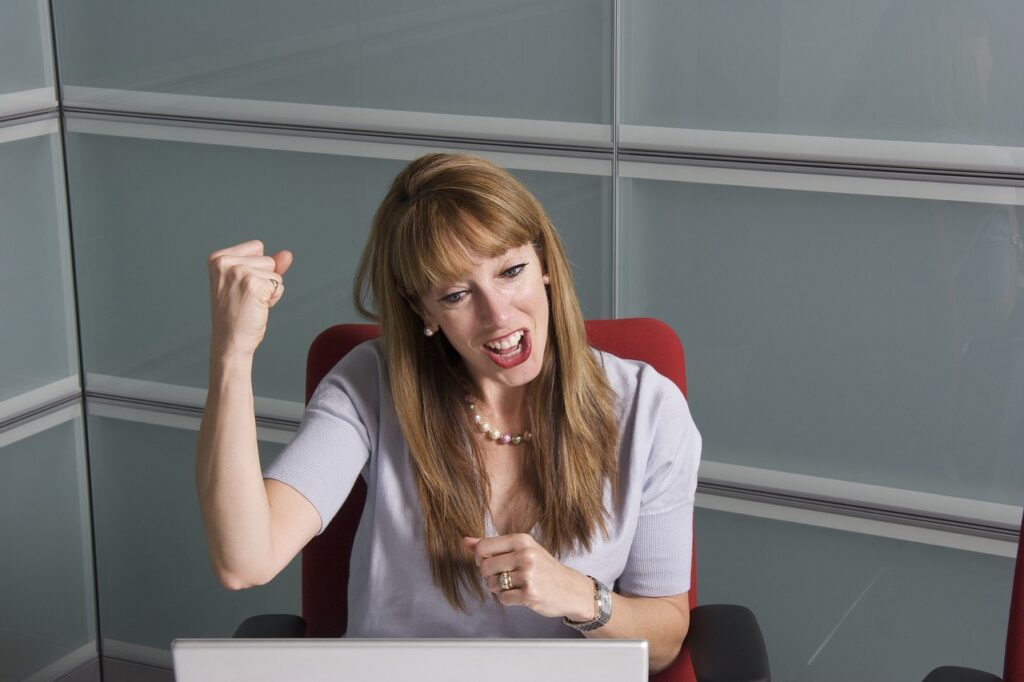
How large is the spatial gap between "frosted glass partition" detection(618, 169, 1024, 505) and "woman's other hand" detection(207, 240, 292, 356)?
104 centimetres

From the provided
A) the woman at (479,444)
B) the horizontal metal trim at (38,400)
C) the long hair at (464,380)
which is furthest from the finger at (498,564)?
the horizontal metal trim at (38,400)

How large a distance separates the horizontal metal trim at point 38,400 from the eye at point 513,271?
5.24 feet

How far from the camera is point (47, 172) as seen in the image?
2.90m

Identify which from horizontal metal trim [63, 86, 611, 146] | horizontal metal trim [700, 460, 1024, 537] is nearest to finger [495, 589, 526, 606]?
horizontal metal trim [700, 460, 1024, 537]

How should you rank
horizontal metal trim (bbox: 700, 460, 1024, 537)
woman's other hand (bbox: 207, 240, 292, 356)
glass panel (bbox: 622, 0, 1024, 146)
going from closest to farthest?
woman's other hand (bbox: 207, 240, 292, 356) < glass panel (bbox: 622, 0, 1024, 146) < horizontal metal trim (bbox: 700, 460, 1024, 537)

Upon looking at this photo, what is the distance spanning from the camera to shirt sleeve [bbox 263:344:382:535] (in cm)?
175

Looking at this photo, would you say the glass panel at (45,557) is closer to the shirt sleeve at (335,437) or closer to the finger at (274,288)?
the shirt sleeve at (335,437)

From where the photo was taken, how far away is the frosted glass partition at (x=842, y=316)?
7.11 feet

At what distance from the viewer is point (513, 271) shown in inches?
67.8

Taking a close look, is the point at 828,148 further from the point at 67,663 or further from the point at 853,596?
the point at 67,663

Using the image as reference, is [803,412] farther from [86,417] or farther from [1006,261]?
[86,417]

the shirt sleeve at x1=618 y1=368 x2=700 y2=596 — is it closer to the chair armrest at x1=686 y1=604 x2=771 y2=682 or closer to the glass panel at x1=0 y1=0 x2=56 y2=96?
the chair armrest at x1=686 y1=604 x2=771 y2=682

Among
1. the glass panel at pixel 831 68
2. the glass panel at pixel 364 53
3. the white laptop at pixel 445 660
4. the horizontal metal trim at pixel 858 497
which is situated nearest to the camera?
the white laptop at pixel 445 660

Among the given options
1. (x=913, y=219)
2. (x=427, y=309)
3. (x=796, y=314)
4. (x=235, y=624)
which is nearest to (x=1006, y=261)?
(x=913, y=219)
